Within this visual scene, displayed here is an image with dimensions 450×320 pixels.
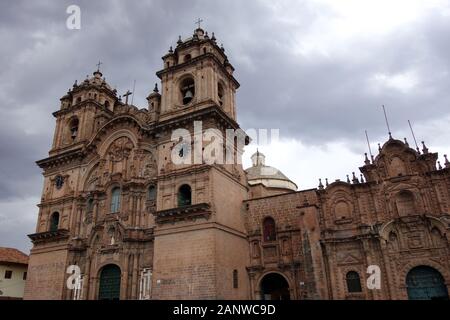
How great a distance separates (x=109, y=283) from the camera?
2475 centimetres

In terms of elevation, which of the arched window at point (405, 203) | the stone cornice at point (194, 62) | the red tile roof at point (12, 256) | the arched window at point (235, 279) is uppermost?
the stone cornice at point (194, 62)

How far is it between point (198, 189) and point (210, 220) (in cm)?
226

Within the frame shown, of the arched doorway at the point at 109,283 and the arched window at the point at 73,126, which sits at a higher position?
the arched window at the point at 73,126

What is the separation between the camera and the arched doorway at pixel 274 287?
2348 centimetres

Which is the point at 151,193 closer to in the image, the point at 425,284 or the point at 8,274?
the point at 425,284

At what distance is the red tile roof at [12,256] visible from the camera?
→ 36.2m

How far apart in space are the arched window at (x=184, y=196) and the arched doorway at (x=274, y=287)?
6.90 metres

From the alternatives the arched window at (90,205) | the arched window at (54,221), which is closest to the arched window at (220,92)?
the arched window at (90,205)

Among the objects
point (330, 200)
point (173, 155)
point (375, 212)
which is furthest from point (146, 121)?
point (375, 212)

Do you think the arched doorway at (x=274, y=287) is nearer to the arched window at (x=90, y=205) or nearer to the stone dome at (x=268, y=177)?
the stone dome at (x=268, y=177)

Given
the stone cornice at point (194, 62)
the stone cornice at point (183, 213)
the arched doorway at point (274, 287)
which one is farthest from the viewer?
the stone cornice at point (194, 62)

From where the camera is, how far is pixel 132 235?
971 inches

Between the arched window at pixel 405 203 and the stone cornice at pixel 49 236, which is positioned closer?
the arched window at pixel 405 203

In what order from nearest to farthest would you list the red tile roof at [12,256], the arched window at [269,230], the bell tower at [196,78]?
the arched window at [269,230] → the bell tower at [196,78] → the red tile roof at [12,256]
